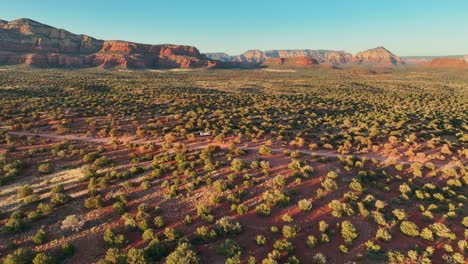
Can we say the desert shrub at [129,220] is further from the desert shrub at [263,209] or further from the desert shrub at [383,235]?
the desert shrub at [383,235]

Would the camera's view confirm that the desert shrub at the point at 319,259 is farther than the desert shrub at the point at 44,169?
No

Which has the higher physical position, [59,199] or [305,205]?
[59,199]

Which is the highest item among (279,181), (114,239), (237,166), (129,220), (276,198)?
(237,166)

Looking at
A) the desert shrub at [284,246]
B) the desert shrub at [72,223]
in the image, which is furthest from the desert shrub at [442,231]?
the desert shrub at [72,223]

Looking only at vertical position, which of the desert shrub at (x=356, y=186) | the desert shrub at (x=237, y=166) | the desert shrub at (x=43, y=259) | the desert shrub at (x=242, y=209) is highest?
the desert shrub at (x=237, y=166)

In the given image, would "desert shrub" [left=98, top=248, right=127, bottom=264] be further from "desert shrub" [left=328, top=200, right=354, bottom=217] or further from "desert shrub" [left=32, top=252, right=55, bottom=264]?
"desert shrub" [left=328, top=200, right=354, bottom=217]

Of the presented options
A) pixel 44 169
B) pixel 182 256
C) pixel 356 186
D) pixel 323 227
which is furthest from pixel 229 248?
pixel 44 169

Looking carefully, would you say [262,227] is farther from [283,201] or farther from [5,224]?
[5,224]

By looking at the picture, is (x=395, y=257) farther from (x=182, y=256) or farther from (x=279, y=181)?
(x=182, y=256)
